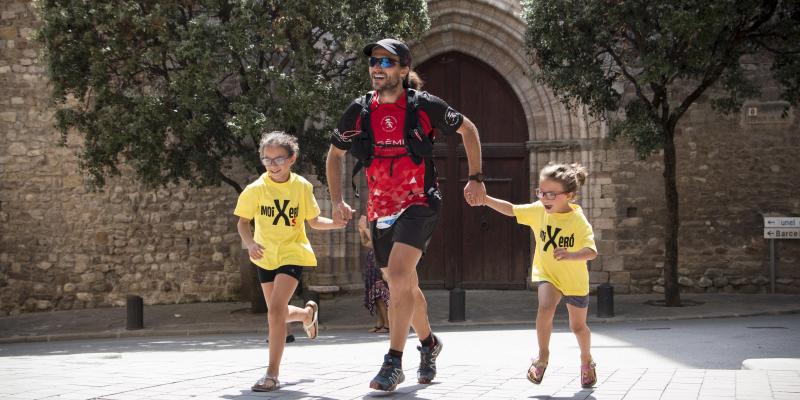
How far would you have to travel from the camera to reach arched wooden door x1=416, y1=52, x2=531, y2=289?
16844mm

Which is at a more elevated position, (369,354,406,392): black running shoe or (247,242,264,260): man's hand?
(247,242,264,260): man's hand

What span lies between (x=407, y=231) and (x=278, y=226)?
845 millimetres

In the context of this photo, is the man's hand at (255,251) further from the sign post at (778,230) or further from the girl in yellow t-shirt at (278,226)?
the sign post at (778,230)

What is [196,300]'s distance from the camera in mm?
16141

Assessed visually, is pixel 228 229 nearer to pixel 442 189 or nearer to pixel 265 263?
pixel 442 189

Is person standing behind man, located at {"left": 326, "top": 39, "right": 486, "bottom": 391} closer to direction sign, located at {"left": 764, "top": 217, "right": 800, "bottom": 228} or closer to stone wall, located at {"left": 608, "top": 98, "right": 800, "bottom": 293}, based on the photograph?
stone wall, located at {"left": 608, "top": 98, "right": 800, "bottom": 293}

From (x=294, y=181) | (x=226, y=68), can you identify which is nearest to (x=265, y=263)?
(x=294, y=181)

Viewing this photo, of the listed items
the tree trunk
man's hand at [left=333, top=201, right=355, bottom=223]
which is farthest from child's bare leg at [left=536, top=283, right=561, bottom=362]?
the tree trunk

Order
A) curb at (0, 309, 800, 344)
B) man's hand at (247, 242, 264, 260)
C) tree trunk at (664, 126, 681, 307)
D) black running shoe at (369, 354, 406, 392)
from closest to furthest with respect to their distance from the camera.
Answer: black running shoe at (369, 354, 406, 392) < man's hand at (247, 242, 264, 260) < curb at (0, 309, 800, 344) < tree trunk at (664, 126, 681, 307)

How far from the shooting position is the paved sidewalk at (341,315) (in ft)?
42.0

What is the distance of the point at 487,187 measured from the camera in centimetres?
1697

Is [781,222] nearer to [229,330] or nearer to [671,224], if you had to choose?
[671,224]

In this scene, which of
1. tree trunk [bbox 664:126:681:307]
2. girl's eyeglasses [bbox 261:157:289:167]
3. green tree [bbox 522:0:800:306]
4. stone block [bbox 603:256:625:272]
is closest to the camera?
girl's eyeglasses [bbox 261:157:289:167]

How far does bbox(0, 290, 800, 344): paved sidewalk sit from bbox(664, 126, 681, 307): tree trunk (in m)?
0.30
